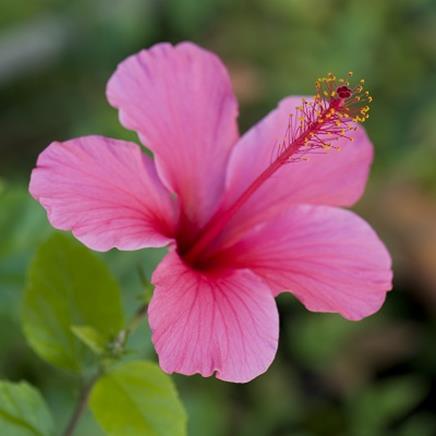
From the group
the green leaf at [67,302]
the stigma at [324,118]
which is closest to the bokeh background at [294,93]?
the green leaf at [67,302]

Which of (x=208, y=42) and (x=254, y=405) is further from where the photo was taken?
(x=208, y=42)

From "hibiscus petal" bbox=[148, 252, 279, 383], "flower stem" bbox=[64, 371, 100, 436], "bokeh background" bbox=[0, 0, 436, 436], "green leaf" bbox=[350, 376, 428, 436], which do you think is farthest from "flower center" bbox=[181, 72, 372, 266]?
"green leaf" bbox=[350, 376, 428, 436]

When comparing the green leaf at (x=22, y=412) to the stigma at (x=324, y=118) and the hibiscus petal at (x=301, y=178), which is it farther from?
the stigma at (x=324, y=118)

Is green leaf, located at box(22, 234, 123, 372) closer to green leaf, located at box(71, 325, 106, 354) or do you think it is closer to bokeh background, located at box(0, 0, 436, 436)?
green leaf, located at box(71, 325, 106, 354)

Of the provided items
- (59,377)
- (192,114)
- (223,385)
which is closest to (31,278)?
(192,114)

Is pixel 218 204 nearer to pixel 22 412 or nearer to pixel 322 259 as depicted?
pixel 322 259

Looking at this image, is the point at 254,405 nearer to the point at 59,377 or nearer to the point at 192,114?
the point at 59,377

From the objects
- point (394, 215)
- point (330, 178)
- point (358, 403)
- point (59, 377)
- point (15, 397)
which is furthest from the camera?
point (394, 215)
